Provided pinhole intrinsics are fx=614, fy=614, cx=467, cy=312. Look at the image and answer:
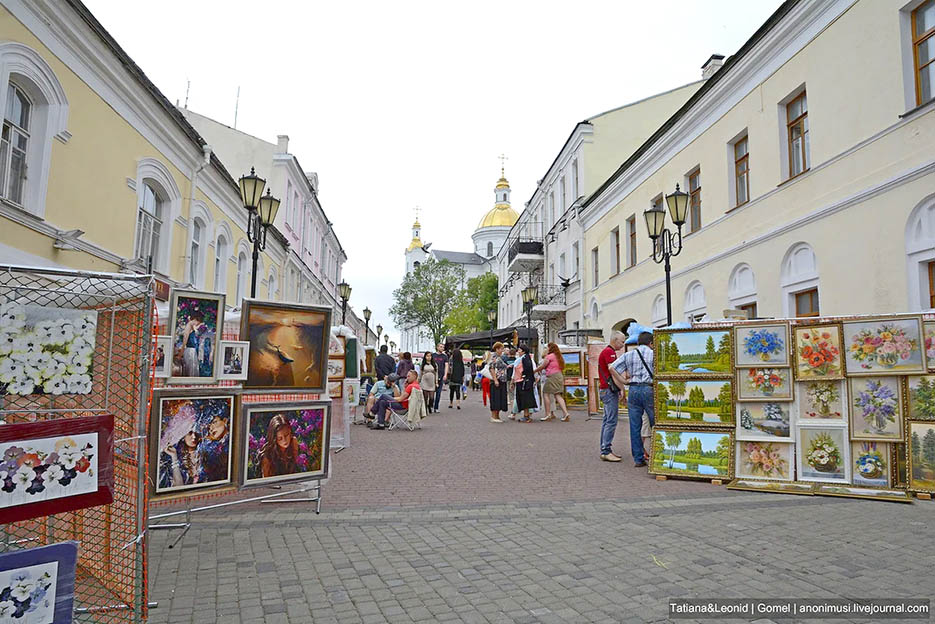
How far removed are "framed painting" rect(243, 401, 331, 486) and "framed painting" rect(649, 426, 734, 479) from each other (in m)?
4.26

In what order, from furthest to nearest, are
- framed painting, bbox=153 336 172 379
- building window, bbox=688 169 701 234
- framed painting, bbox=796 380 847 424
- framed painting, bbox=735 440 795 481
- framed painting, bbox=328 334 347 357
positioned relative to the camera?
building window, bbox=688 169 701 234 < framed painting, bbox=328 334 347 357 < framed painting, bbox=735 440 795 481 < framed painting, bbox=796 380 847 424 < framed painting, bbox=153 336 172 379

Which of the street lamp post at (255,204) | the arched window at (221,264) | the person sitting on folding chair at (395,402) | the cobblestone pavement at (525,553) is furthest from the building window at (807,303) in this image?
the arched window at (221,264)

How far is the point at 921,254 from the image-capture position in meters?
9.98

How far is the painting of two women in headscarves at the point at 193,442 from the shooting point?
16.8 feet

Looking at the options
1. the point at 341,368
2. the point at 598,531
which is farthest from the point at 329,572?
→ the point at 341,368

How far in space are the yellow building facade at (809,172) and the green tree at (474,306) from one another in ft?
134

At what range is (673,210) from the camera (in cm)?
1296

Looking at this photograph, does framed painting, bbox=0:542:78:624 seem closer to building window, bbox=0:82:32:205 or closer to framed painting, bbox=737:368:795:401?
framed painting, bbox=737:368:795:401

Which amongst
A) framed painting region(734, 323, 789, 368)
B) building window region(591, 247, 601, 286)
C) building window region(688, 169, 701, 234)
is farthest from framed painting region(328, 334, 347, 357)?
building window region(591, 247, 601, 286)

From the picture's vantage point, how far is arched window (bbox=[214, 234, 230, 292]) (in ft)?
68.0

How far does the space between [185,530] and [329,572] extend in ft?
5.71

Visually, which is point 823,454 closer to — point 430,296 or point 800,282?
point 800,282

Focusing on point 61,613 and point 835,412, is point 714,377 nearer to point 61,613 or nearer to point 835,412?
point 835,412

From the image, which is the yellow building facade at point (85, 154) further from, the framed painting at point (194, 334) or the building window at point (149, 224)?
the framed painting at point (194, 334)
